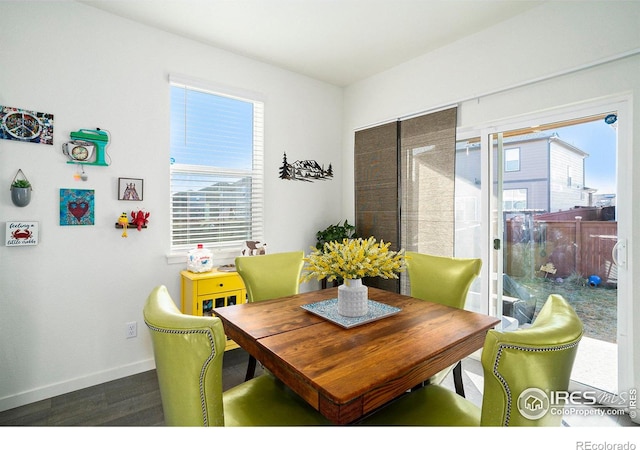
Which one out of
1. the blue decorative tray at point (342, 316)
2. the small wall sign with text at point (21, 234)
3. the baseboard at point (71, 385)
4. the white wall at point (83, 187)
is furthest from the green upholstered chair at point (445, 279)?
the small wall sign with text at point (21, 234)

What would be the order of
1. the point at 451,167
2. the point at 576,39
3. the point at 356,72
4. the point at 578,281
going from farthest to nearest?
1. the point at 356,72
2. the point at 451,167
3. the point at 578,281
4. the point at 576,39

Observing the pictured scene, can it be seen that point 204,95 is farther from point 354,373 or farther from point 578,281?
point 578,281

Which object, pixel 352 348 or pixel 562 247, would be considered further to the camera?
pixel 562 247

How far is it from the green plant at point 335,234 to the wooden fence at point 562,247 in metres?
1.58

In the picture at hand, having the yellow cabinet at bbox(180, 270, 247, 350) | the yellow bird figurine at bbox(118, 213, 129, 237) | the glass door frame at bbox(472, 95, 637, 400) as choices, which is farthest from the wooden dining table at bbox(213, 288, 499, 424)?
the yellow bird figurine at bbox(118, 213, 129, 237)

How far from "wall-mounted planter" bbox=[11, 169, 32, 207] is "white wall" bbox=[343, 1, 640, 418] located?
3.11 metres

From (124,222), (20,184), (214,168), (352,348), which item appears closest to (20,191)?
(20,184)

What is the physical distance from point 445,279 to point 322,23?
2.20 m

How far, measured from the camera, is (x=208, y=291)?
2660 millimetres

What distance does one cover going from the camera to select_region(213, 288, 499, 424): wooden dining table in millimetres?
1022

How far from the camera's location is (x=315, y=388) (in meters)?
1.02

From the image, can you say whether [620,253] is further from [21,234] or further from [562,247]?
Answer: [21,234]
